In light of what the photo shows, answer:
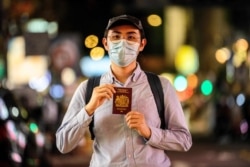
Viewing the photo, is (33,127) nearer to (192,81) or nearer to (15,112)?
(15,112)

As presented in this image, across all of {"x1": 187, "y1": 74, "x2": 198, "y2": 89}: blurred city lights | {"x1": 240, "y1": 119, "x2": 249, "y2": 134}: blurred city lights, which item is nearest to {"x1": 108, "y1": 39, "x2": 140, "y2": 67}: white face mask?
{"x1": 240, "y1": 119, "x2": 249, "y2": 134}: blurred city lights

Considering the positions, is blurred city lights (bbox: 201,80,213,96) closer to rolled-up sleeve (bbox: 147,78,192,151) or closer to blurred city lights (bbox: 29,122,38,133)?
blurred city lights (bbox: 29,122,38,133)

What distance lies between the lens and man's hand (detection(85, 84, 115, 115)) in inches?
166

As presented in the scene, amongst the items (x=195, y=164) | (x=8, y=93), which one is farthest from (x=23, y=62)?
(x=8, y=93)

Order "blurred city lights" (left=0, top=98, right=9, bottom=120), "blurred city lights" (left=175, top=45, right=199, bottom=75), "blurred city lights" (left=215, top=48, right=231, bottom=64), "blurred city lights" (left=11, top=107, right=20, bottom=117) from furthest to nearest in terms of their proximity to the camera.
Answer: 1. "blurred city lights" (left=175, top=45, right=199, bottom=75)
2. "blurred city lights" (left=215, top=48, right=231, bottom=64)
3. "blurred city lights" (left=11, top=107, right=20, bottom=117)
4. "blurred city lights" (left=0, top=98, right=9, bottom=120)

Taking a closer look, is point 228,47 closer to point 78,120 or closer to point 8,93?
point 8,93

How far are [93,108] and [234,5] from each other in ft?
56.4

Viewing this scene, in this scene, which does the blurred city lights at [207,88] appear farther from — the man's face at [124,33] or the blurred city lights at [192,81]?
the man's face at [124,33]

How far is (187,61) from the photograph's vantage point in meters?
27.6

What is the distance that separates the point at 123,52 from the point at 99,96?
0.34 m

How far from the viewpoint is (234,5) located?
20953mm

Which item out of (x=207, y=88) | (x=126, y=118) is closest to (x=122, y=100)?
(x=126, y=118)

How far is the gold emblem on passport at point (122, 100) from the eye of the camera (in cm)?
429

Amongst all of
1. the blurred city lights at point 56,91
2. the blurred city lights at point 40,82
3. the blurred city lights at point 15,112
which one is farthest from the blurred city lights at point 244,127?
the blurred city lights at point 15,112
